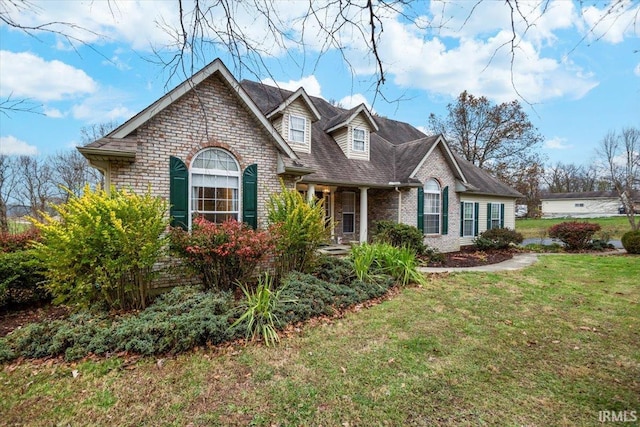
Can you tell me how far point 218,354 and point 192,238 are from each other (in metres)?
2.48

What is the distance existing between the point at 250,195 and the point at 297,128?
15.3ft

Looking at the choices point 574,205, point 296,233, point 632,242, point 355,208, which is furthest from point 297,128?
point 574,205

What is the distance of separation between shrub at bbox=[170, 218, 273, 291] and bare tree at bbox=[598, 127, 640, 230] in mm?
22952

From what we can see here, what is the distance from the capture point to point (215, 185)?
25.8ft

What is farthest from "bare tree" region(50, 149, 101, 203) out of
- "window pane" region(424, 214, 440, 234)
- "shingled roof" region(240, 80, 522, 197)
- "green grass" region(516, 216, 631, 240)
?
"green grass" region(516, 216, 631, 240)

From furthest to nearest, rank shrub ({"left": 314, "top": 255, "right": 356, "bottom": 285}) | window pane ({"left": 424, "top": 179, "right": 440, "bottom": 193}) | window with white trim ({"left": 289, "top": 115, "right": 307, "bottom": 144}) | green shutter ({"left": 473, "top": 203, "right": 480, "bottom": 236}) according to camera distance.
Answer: green shutter ({"left": 473, "top": 203, "right": 480, "bottom": 236})
window pane ({"left": 424, "top": 179, "right": 440, "bottom": 193})
window with white trim ({"left": 289, "top": 115, "right": 307, "bottom": 144})
shrub ({"left": 314, "top": 255, "right": 356, "bottom": 285})

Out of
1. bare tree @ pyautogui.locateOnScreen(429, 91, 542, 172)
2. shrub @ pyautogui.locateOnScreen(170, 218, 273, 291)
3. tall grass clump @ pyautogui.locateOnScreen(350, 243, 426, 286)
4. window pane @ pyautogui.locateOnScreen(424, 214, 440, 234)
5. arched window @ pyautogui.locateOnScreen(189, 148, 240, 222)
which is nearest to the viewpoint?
shrub @ pyautogui.locateOnScreen(170, 218, 273, 291)

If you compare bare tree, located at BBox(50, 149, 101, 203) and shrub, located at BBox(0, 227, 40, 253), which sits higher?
bare tree, located at BBox(50, 149, 101, 203)

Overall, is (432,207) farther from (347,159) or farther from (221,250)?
(221,250)

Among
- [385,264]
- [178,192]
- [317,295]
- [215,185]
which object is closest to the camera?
[317,295]

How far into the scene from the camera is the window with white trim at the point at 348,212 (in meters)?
14.2

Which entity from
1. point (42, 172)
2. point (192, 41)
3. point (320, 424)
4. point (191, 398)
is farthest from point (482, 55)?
point (42, 172)

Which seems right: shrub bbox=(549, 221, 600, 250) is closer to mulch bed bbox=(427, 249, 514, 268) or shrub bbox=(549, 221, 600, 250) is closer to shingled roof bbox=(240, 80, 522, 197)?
shingled roof bbox=(240, 80, 522, 197)

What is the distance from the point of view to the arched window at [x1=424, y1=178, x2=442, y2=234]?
14000 mm
